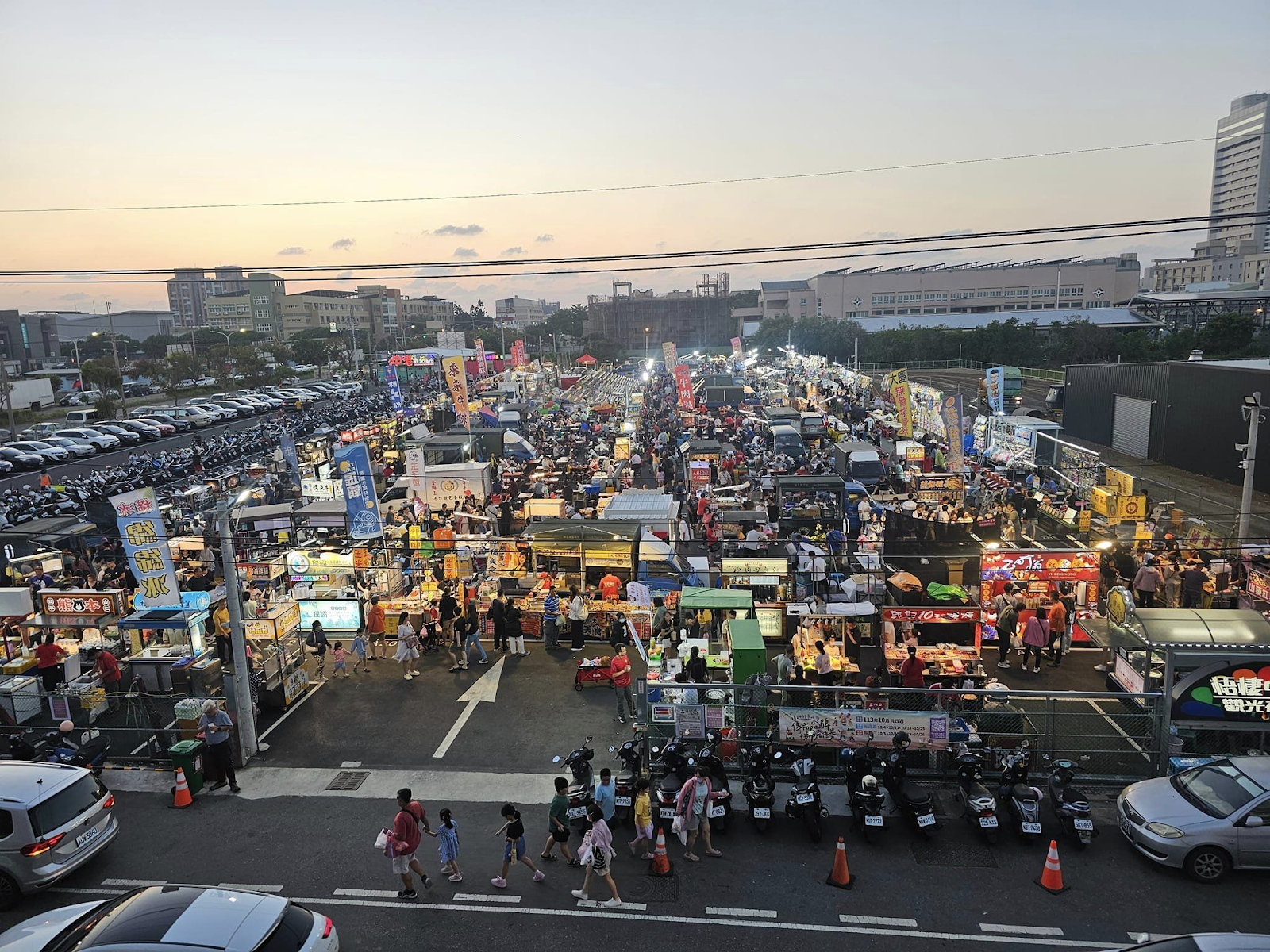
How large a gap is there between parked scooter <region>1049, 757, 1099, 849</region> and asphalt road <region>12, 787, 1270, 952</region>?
208mm

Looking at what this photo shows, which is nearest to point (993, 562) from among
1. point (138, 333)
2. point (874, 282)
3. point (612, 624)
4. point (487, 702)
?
point (612, 624)

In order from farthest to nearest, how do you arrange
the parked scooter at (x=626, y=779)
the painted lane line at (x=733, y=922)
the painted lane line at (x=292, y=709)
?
1. the painted lane line at (x=292, y=709)
2. the parked scooter at (x=626, y=779)
3. the painted lane line at (x=733, y=922)

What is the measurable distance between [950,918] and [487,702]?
25.2 feet

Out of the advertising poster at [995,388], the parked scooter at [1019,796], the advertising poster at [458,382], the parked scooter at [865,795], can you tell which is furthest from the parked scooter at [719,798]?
the advertising poster at [458,382]

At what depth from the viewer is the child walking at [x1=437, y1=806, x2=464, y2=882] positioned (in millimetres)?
7828

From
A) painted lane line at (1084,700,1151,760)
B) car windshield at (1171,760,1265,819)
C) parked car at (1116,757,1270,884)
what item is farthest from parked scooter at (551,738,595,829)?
car windshield at (1171,760,1265,819)

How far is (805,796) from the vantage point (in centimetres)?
880

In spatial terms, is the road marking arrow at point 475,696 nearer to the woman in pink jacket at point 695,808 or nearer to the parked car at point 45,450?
the woman in pink jacket at point 695,808

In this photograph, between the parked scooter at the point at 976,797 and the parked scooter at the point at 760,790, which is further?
the parked scooter at the point at 760,790

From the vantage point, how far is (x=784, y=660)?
11836 millimetres

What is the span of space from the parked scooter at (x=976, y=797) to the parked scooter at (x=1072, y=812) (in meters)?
0.68

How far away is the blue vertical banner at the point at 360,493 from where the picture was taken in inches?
598

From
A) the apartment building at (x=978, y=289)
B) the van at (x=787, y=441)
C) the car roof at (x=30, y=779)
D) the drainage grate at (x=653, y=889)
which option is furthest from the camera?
the apartment building at (x=978, y=289)

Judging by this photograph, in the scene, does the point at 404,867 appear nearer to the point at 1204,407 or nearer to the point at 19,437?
the point at 1204,407
